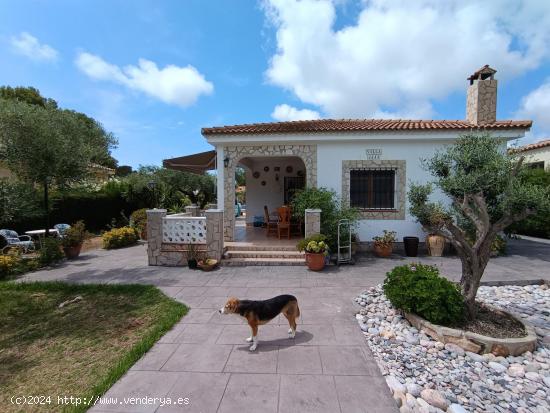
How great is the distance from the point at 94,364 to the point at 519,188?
6.38 meters

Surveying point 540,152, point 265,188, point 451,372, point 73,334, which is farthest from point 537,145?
point 73,334

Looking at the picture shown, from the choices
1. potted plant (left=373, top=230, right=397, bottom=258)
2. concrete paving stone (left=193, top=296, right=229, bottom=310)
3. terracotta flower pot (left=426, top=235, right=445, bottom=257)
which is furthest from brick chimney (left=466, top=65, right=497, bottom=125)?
concrete paving stone (left=193, top=296, right=229, bottom=310)

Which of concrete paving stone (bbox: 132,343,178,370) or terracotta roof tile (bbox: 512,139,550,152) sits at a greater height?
terracotta roof tile (bbox: 512,139,550,152)

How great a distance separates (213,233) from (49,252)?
18.2 ft

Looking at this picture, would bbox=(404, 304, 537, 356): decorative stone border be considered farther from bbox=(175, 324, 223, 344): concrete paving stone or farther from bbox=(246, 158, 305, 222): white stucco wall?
bbox=(246, 158, 305, 222): white stucco wall

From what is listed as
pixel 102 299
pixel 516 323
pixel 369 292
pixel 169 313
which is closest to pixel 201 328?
pixel 169 313

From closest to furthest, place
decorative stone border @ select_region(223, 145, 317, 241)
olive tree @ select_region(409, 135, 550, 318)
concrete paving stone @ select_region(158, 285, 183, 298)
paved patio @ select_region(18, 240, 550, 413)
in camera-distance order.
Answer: paved patio @ select_region(18, 240, 550, 413), olive tree @ select_region(409, 135, 550, 318), concrete paving stone @ select_region(158, 285, 183, 298), decorative stone border @ select_region(223, 145, 317, 241)

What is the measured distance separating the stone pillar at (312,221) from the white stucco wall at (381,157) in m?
1.94

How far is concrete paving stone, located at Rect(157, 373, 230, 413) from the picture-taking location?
295 cm

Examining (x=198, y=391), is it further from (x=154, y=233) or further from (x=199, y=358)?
(x=154, y=233)

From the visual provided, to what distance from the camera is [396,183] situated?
1066 cm

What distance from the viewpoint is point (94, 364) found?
154 inches

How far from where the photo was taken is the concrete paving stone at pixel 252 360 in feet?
11.9

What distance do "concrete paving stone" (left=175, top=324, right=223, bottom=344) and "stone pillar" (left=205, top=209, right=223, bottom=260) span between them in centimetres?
412
